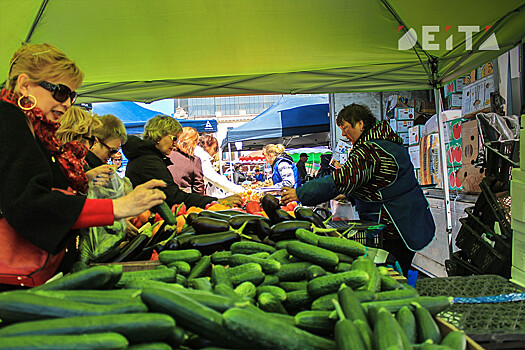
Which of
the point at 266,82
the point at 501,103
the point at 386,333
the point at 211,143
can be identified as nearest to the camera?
the point at 386,333

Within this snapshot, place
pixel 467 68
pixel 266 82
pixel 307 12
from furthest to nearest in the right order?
pixel 266 82 → pixel 467 68 → pixel 307 12

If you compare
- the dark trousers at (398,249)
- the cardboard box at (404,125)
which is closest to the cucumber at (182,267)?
the dark trousers at (398,249)

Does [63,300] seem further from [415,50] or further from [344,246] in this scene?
[415,50]

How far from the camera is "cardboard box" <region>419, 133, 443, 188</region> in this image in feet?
21.0

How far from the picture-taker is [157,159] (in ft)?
12.8

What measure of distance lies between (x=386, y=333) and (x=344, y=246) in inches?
32.5

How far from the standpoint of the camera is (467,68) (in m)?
4.23

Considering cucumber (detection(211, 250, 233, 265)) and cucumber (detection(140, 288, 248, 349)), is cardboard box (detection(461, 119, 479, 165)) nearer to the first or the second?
cucumber (detection(211, 250, 233, 265))

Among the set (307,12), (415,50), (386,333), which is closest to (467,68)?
(415,50)

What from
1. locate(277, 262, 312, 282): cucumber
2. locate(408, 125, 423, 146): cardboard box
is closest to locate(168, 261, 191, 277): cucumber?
locate(277, 262, 312, 282): cucumber

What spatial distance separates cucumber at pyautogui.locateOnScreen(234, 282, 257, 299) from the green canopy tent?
3190 millimetres

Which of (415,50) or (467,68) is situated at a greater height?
(415,50)

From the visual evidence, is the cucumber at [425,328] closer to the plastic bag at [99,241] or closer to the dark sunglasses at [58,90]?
the plastic bag at [99,241]

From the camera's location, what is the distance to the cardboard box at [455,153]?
5515 mm
